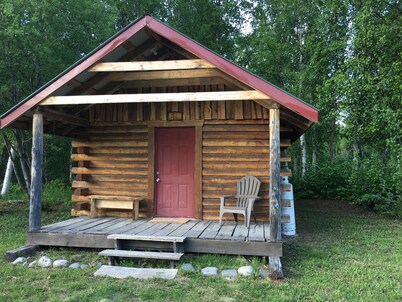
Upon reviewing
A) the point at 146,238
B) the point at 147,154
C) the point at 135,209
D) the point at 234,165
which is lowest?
the point at 146,238

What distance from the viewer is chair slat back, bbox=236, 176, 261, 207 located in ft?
22.2

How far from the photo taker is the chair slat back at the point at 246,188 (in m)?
6.78

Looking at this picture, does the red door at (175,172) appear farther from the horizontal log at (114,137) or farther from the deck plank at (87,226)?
the deck plank at (87,226)

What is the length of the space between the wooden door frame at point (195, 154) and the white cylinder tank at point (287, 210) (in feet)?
5.63

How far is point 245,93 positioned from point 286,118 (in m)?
1.60

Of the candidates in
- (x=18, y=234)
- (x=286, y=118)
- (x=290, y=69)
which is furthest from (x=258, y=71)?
(x=18, y=234)

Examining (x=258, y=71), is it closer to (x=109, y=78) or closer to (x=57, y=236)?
(x=109, y=78)

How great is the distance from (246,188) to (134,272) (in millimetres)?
→ 3065

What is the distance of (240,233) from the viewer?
571 cm

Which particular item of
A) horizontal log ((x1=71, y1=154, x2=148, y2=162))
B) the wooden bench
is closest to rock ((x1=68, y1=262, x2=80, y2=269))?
the wooden bench

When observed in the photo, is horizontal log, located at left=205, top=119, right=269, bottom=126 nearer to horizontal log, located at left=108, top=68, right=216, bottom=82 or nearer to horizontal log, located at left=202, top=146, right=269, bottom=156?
horizontal log, located at left=202, top=146, right=269, bottom=156

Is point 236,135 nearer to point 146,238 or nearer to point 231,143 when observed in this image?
point 231,143

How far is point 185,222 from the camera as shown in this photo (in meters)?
6.85

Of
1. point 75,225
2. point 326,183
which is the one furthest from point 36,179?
point 326,183
